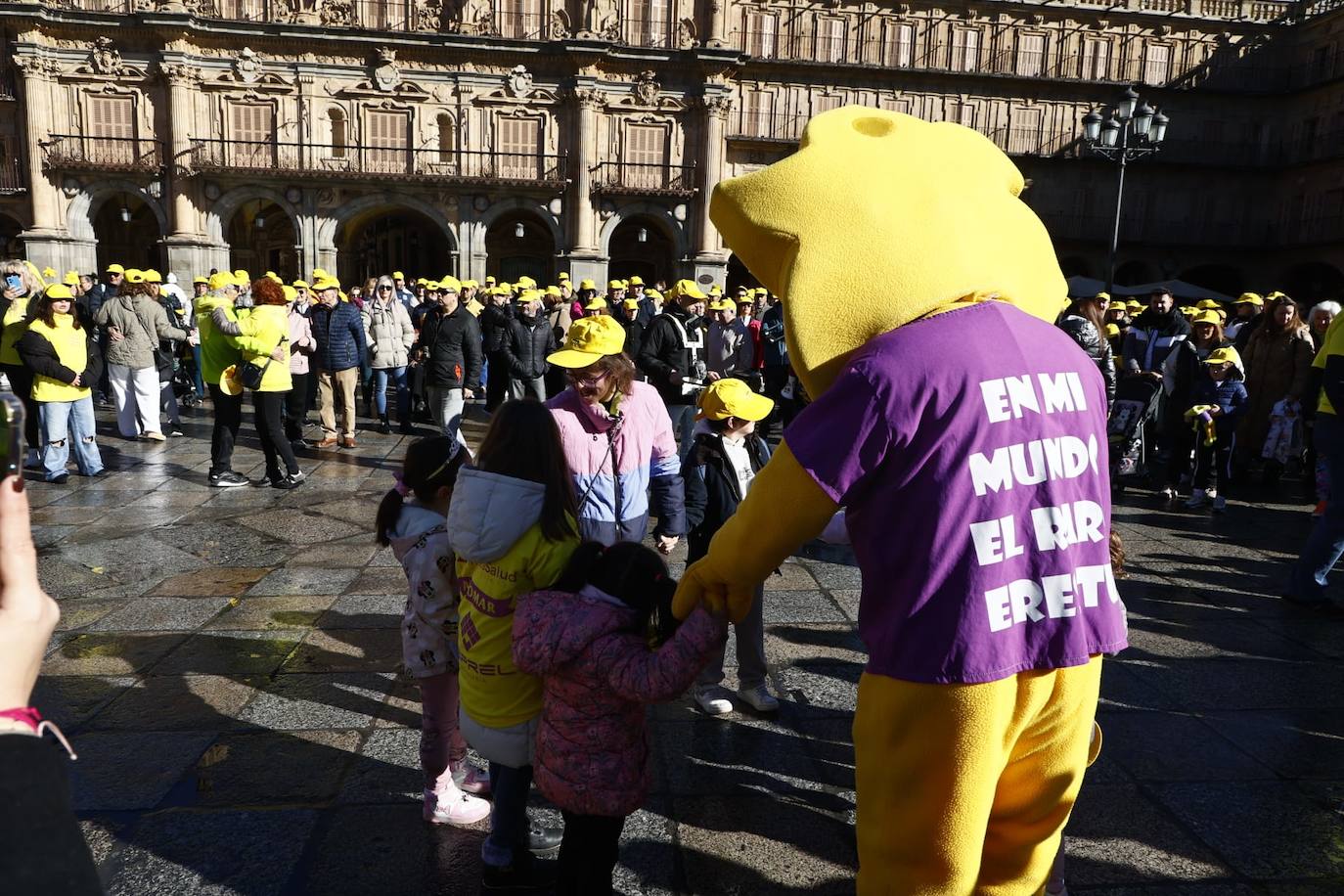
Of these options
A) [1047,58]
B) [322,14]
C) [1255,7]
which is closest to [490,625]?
[322,14]

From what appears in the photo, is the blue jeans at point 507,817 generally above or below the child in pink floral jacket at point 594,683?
below

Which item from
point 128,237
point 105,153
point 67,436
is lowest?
point 67,436

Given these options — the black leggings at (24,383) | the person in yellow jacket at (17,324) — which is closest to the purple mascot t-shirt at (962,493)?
the person in yellow jacket at (17,324)

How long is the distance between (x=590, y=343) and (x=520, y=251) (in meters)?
29.1

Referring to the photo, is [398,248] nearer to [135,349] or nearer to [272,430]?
[135,349]

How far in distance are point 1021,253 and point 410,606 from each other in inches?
85.2

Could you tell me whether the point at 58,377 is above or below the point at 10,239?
below

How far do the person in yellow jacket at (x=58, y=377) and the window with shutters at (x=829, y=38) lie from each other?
2782 cm

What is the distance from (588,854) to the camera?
2.44m

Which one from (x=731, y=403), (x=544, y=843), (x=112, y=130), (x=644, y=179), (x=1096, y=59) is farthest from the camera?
(x=1096, y=59)

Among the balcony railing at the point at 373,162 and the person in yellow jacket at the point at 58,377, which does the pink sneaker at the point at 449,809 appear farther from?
the balcony railing at the point at 373,162

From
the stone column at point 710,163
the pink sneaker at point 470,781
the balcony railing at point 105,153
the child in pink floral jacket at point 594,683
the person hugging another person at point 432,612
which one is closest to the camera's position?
the child in pink floral jacket at point 594,683

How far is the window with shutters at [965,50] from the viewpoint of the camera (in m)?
31.5

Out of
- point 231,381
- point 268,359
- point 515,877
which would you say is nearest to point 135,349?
point 231,381
